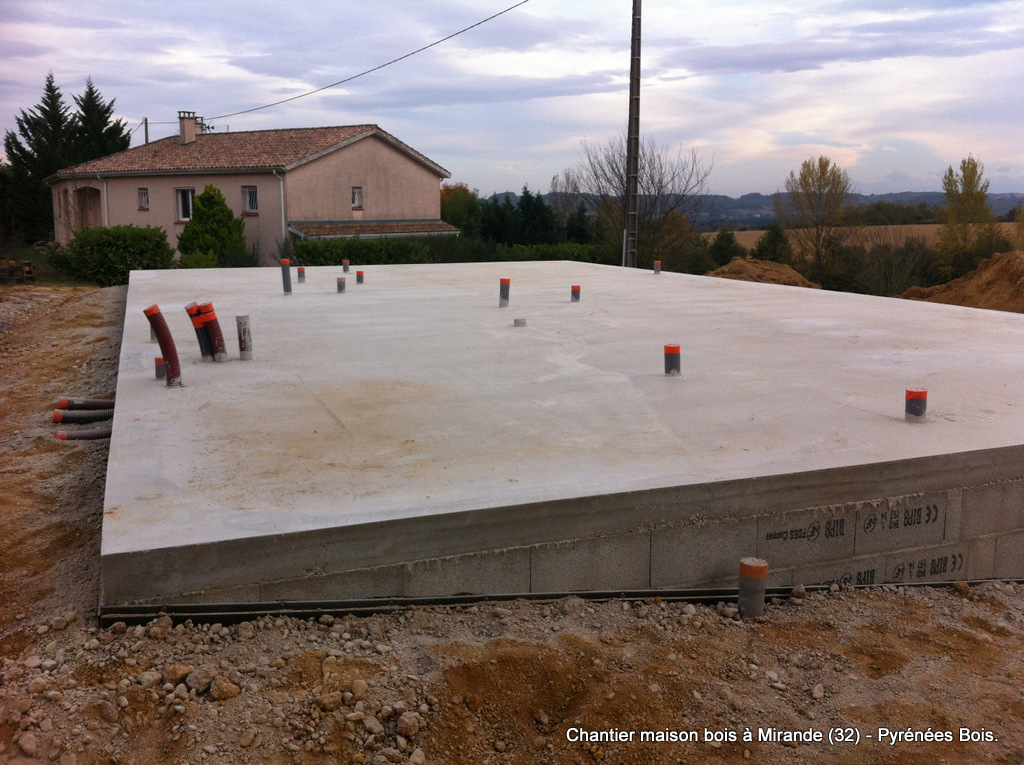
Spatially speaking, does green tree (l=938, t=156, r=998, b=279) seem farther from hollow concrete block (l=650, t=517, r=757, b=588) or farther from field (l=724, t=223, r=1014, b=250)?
hollow concrete block (l=650, t=517, r=757, b=588)

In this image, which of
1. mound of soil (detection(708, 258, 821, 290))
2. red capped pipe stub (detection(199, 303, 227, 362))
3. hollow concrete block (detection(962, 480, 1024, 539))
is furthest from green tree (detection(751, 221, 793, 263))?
hollow concrete block (detection(962, 480, 1024, 539))

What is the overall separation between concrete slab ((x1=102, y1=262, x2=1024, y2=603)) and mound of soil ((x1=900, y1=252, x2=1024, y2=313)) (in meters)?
11.0

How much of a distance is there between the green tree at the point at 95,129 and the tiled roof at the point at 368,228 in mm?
15104

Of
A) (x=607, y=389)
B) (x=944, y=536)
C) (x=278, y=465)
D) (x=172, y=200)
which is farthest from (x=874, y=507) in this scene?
(x=172, y=200)

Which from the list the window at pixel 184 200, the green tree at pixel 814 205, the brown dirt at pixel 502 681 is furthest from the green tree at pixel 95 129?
the brown dirt at pixel 502 681

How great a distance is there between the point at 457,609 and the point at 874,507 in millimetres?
2161

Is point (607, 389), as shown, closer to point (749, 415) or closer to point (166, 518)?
point (749, 415)

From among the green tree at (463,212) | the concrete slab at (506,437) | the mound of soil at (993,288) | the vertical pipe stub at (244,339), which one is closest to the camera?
the concrete slab at (506,437)

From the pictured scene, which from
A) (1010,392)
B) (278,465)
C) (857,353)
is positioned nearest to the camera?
(278,465)

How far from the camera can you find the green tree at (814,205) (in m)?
41.0

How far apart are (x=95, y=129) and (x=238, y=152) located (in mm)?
12812

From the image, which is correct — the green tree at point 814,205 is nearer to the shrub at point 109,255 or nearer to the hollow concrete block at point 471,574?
the shrub at point 109,255

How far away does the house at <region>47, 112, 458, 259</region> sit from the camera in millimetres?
28766

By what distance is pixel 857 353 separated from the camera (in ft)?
24.3
